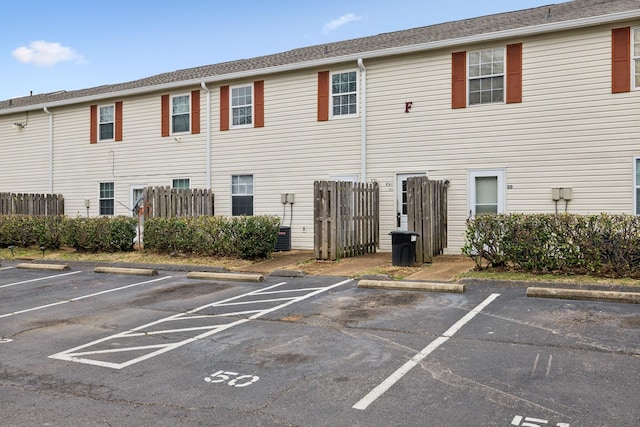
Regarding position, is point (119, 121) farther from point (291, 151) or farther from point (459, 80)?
point (459, 80)

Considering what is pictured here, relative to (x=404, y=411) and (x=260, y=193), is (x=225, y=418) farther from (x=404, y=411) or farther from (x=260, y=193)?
(x=260, y=193)

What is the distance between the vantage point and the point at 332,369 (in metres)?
5.04

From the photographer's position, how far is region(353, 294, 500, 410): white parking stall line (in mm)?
4241

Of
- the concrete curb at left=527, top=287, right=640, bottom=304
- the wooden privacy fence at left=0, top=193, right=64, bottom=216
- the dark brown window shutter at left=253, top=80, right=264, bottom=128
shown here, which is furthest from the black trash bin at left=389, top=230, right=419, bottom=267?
the wooden privacy fence at left=0, top=193, right=64, bottom=216

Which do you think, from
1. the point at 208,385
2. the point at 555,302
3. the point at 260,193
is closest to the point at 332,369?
the point at 208,385

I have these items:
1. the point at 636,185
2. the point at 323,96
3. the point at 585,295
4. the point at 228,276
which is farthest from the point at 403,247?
the point at 323,96

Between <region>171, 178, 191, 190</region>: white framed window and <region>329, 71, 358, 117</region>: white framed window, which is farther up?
<region>329, 71, 358, 117</region>: white framed window

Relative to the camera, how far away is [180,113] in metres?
17.9

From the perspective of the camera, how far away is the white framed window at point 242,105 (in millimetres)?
16708

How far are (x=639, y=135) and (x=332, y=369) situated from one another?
33.2ft

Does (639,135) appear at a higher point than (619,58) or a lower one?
lower

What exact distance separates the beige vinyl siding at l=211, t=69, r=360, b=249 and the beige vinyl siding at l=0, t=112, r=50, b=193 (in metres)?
8.61

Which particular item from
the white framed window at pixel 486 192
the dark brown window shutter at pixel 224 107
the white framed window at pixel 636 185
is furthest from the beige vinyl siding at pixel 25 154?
the white framed window at pixel 636 185

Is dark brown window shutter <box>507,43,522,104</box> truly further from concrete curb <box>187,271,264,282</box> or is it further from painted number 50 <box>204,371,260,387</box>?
painted number 50 <box>204,371,260,387</box>
